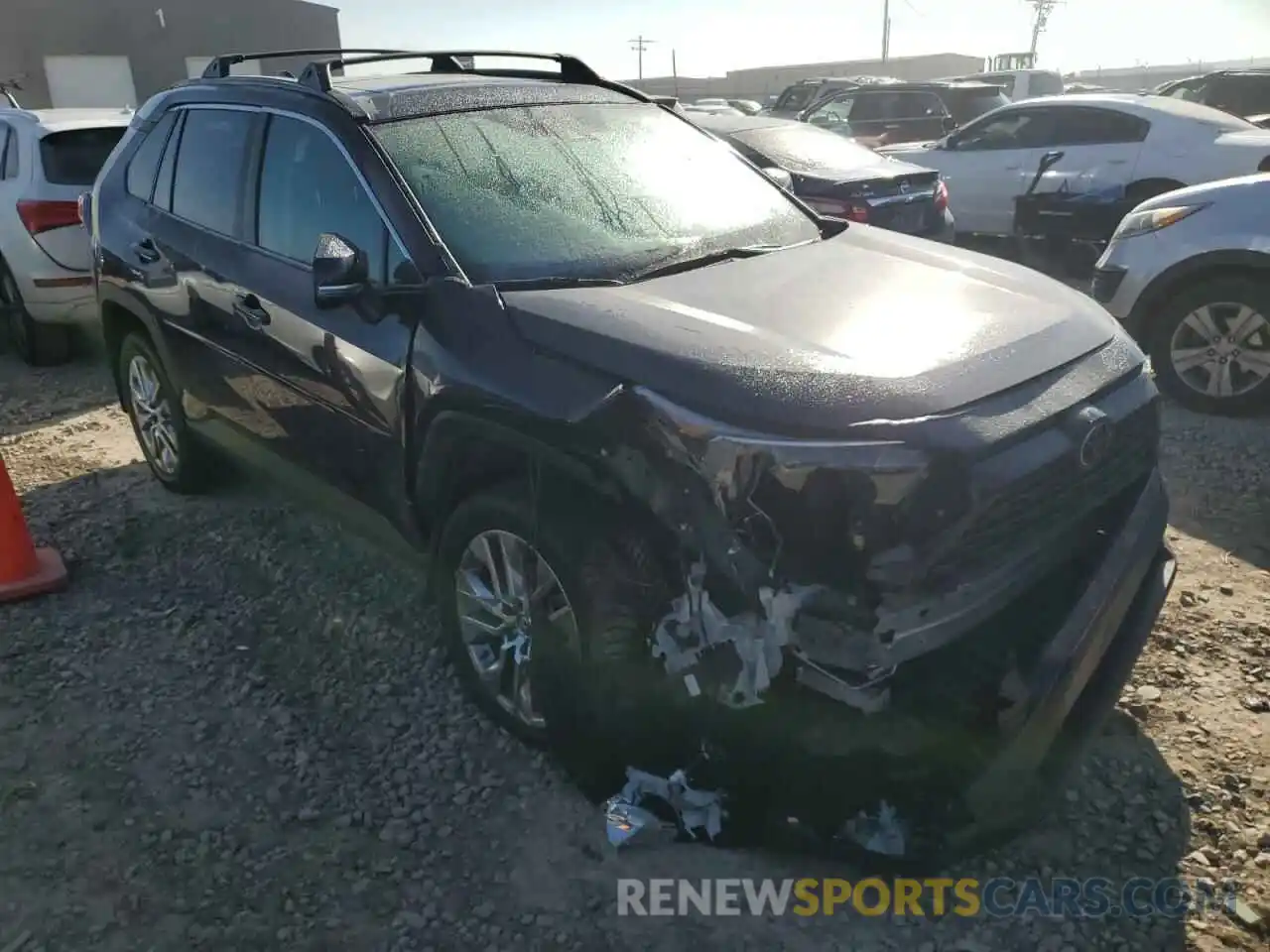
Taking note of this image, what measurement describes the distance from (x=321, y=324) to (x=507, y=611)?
1.12m

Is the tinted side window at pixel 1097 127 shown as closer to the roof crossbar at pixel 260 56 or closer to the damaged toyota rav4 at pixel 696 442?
the damaged toyota rav4 at pixel 696 442

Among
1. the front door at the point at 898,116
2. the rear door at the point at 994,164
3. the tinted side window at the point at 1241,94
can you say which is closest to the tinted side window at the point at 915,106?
the front door at the point at 898,116

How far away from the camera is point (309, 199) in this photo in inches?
131

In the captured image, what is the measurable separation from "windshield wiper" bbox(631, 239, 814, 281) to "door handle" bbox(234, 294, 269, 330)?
140 cm

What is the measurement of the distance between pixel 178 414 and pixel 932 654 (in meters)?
3.62

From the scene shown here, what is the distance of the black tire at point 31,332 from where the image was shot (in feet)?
23.1

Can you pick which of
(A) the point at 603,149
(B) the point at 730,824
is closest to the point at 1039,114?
(A) the point at 603,149

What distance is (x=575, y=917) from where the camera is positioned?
96.7 inches

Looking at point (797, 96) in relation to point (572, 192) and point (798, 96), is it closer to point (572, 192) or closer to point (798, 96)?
point (798, 96)

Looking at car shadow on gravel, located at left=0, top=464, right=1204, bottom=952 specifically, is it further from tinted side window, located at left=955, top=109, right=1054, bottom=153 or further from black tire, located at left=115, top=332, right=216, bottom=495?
tinted side window, located at left=955, top=109, right=1054, bottom=153

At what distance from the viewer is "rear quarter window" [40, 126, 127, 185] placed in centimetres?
670

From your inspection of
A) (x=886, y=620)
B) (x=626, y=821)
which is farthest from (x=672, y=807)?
(x=886, y=620)

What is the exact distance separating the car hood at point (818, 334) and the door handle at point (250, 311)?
122 centimetres

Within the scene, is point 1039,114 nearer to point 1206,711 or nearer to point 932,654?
point 1206,711
